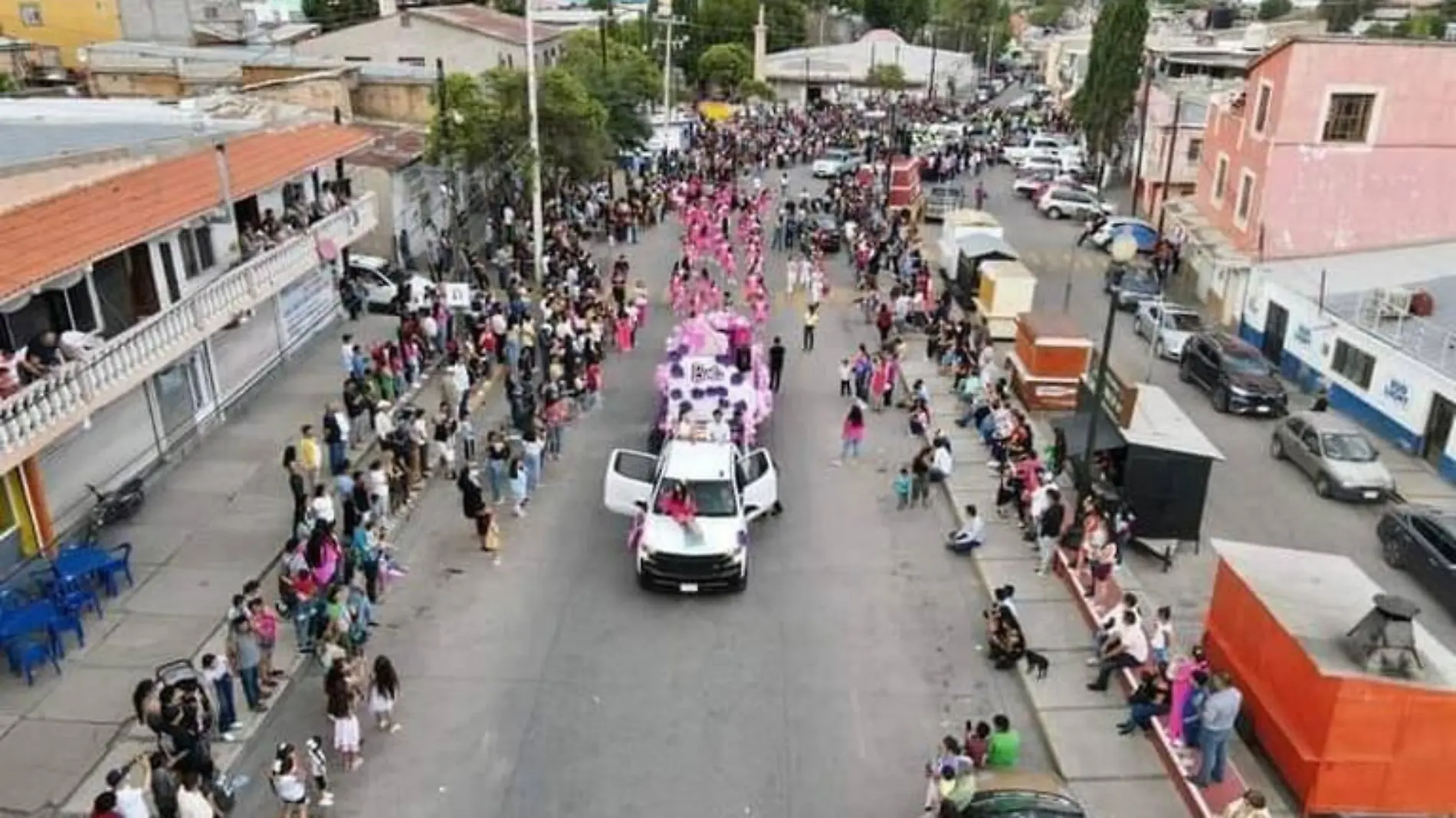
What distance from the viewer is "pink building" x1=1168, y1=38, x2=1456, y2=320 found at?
31516 mm

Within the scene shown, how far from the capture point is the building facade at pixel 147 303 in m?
16.6

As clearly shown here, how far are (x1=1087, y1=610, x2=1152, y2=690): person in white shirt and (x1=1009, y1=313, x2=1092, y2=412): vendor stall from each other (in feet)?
35.4

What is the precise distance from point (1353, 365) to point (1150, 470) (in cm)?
1060

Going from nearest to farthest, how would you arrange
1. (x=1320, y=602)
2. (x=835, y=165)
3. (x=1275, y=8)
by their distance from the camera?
(x=1320, y=602), (x=835, y=165), (x=1275, y=8)

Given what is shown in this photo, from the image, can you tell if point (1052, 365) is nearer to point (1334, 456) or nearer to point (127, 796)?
point (1334, 456)

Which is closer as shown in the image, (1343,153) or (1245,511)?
(1245,511)

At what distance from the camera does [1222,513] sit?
70.6 feet

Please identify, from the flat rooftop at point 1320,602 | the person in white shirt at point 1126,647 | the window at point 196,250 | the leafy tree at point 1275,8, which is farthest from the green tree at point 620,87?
the leafy tree at point 1275,8

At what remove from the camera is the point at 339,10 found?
298 feet

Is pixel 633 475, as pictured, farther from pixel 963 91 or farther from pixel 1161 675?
pixel 963 91

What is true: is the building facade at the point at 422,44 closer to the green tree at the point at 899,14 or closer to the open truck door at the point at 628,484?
the open truck door at the point at 628,484

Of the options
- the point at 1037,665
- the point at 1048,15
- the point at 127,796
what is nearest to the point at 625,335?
the point at 1037,665

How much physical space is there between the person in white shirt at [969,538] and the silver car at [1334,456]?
26.0 feet

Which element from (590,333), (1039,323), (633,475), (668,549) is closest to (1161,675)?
(668,549)
